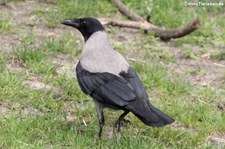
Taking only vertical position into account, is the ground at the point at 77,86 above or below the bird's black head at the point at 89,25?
below

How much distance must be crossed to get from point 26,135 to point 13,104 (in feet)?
2.58

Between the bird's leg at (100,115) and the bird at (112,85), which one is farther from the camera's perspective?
the bird's leg at (100,115)

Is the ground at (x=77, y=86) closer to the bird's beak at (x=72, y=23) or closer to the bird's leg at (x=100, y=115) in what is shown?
the bird's leg at (x=100, y=115)

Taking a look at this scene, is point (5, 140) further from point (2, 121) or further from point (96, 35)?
point (96, 35)

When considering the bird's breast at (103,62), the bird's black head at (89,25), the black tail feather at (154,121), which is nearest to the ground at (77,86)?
the black tail feather at (154,121)

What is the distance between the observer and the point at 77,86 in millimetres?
6797

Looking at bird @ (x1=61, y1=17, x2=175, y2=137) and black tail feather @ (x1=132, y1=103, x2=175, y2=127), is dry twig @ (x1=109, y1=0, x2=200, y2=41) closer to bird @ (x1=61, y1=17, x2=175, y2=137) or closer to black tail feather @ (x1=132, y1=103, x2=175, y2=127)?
bird @ (x1=61, y1=17, x2=175, y2=137)

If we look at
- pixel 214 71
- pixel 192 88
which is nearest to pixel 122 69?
pixel 192 88

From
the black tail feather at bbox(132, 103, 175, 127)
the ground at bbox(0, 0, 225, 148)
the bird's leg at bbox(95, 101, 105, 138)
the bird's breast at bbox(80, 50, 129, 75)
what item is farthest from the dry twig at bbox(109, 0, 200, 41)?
the black tail feather at bbox(132, 103, 175, 127)

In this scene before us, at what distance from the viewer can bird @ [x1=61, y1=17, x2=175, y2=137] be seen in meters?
5.32

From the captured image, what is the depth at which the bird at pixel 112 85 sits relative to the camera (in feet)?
17.5

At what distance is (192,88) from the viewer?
7.30m

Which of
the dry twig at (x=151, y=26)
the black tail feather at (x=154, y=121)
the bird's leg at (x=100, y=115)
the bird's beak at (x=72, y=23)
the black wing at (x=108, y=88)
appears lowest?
the dry twig at (x=151, y=26)

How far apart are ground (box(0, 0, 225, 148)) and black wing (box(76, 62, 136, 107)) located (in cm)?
38
